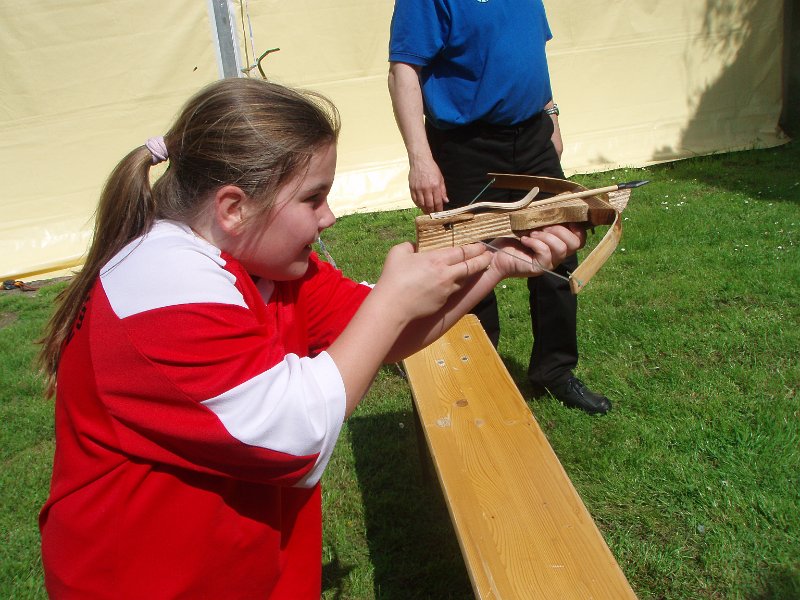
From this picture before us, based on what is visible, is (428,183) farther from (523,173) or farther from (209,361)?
(209,361)

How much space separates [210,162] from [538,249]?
75cm

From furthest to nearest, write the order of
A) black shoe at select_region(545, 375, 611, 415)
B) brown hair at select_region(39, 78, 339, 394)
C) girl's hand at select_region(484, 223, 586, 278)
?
1. black shoe at select_region(545, 375, 611, 415)
2. girl's hand at select_region(484, 223, 586, 278)
3. brown hair at select_region(39, 78, 339, 394)

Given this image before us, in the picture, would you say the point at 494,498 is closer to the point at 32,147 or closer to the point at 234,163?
the point at 234,163

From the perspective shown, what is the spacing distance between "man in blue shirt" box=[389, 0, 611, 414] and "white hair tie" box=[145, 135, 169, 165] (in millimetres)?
1608

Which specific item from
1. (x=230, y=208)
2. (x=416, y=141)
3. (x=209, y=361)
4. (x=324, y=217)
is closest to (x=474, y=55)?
(x=416, y=141)

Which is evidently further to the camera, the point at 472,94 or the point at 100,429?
the point at 472,94

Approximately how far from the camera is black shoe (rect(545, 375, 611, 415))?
3371 millimetres

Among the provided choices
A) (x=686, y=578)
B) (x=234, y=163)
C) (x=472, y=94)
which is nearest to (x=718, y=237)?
(x=472, y=94)

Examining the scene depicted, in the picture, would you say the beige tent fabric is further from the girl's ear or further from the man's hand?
the girl's ear

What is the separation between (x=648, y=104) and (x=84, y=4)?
6450mm

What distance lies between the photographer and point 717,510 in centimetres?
266

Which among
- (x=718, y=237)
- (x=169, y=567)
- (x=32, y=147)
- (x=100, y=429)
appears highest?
(x=100, y=429)

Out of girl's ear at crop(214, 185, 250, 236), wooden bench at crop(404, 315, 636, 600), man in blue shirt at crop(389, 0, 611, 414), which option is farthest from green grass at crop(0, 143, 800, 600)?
girl's ear at crop(214, 185, 250, 236)

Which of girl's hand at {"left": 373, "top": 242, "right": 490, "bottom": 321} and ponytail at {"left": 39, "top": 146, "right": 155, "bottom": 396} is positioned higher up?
ponytail at {"left": 39, "top": 146, "right": 155, "bottom": 396}
